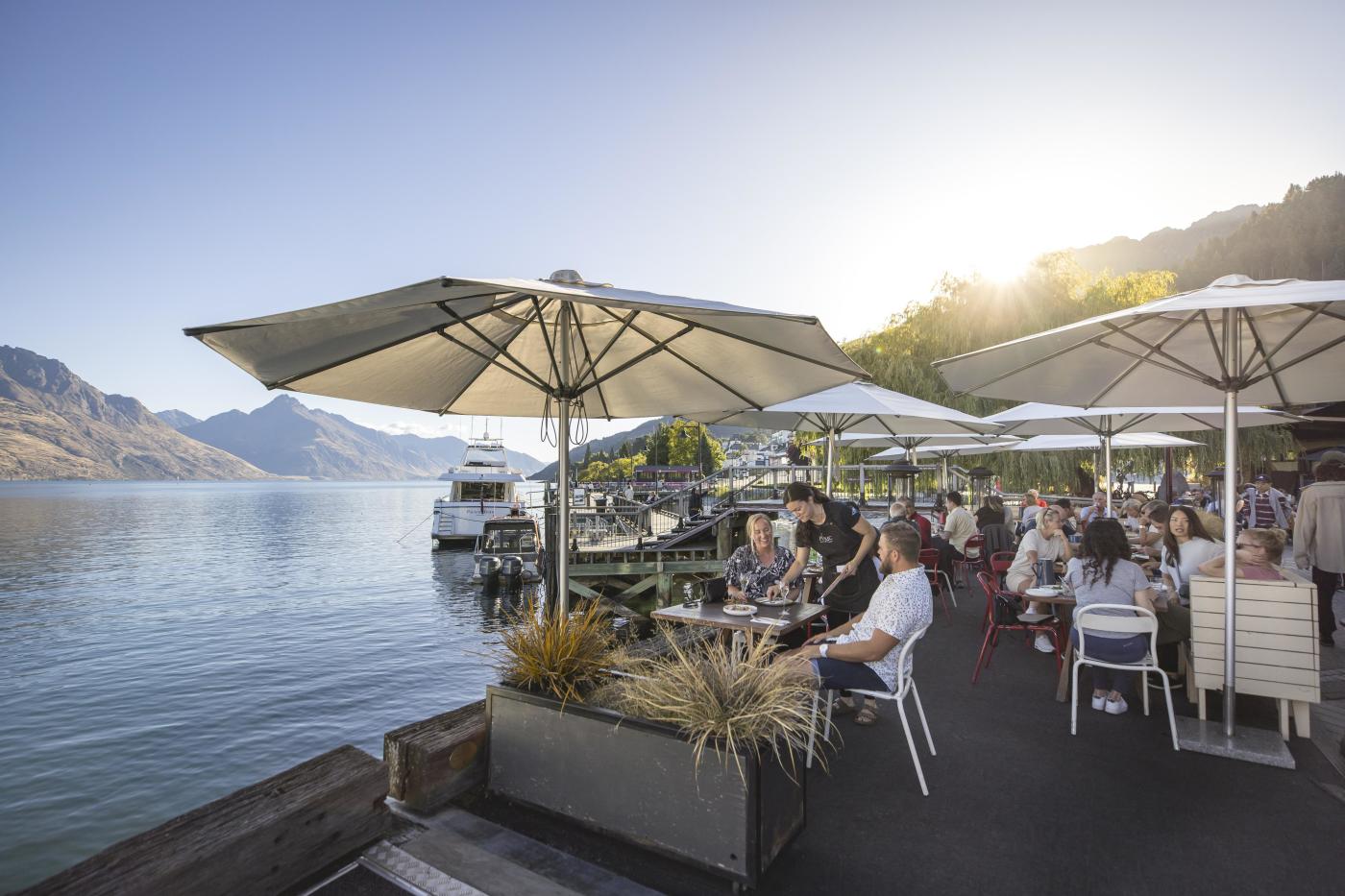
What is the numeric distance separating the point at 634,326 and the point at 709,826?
116 inches

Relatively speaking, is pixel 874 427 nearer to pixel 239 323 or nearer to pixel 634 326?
pixel 634 326

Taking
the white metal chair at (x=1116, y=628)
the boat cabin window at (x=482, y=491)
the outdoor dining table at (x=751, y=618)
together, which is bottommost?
the boat cabin window at (x=482, y=491)

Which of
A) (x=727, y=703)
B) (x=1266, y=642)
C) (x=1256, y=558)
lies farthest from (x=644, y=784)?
(x=1256, y=558)

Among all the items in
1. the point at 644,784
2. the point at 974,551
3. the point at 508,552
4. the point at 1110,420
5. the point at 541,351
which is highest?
the point at 541,351

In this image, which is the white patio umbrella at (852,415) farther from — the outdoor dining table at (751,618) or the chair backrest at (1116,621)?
the chair backrest at (1116,621)

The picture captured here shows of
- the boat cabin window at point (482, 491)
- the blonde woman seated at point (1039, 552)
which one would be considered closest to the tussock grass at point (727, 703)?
the blonde woman seated at point (1039, 552)

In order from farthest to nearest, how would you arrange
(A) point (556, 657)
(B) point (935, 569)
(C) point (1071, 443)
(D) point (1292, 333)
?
1. (C) point (1071, 443)
2. (B) point (935, 569)
3. (D) point (1292, 333)
4. (A) point (556, 657)

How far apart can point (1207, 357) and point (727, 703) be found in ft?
18.2

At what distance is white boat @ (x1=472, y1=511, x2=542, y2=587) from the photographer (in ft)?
84.2

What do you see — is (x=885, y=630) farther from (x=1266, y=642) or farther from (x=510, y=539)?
(x=510, y=539)

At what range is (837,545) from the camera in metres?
5.77

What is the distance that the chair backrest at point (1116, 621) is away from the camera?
4676mm

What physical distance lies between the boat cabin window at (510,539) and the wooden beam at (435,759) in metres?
25.2

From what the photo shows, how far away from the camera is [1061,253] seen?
25672mm
